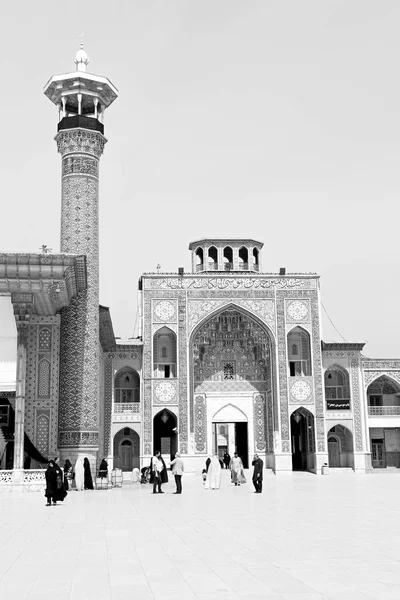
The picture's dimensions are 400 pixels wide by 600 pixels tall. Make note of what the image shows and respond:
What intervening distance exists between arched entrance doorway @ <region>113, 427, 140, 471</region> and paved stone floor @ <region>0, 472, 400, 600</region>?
16.8m

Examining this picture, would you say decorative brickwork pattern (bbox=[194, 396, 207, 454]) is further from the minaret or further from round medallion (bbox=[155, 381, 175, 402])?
the minaret

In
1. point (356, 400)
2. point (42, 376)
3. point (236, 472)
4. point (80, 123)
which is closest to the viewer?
point (42, 376)

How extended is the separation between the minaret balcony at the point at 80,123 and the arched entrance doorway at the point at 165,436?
12.5 m

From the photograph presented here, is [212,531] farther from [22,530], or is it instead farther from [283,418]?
[283,418]

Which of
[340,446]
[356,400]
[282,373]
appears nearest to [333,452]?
[340,446]

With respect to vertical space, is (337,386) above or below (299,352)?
below

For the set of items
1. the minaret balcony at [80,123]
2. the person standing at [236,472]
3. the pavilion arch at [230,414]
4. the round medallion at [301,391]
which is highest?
the minaret balcony at [80,123]

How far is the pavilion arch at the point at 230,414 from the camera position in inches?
1137

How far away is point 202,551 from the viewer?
674 centimetres

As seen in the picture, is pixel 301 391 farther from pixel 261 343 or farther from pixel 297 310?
pixel 297 310

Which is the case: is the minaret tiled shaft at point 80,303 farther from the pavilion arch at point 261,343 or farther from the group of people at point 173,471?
the pavilion arch at point 261,343

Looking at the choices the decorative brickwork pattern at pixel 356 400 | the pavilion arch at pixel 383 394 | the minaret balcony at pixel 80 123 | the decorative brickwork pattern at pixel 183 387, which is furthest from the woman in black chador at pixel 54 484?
the pavilion arch at pixel 383 394

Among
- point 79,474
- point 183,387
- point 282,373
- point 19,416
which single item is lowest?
point 79,474

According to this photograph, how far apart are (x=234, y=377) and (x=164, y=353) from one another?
3.05 metres
